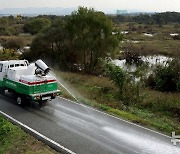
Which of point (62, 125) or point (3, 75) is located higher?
point (3, 75)

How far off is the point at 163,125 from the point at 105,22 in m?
18.7

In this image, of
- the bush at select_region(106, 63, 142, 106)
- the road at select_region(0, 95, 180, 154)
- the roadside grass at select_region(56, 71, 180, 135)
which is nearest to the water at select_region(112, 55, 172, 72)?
the bush at select_region(106, 63, 142, 106)

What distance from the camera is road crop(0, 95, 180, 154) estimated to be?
1237 cm

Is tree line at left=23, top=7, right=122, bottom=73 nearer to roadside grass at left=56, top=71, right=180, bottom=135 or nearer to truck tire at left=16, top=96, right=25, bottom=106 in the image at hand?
roadside grass at left=56, top=71, right=180, bottom=135

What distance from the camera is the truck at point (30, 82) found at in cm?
1742

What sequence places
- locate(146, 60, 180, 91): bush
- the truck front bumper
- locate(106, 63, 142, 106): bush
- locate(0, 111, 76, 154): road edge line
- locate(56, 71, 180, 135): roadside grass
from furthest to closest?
locate(146, 60, 180, 91): bush → locate(106, 63, 142, 106): bush → the truck front bumper → locate(56, 71, 180, 135): roadside grass → locate(0, 111, 76, 154): road edge line

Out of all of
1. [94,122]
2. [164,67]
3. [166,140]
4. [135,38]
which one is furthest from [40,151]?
[135,38]

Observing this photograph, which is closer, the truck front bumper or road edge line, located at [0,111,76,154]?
road edge line, located at [0,111,76,154]

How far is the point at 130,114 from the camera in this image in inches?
666

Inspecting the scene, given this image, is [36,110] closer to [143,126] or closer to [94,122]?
[94,122]

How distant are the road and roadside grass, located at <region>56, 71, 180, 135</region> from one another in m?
0.70

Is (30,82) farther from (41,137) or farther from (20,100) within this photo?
(41,137)

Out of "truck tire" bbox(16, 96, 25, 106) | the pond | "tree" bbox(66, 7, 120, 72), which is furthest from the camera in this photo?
"tree" bbox(66, 7, 120, 72)

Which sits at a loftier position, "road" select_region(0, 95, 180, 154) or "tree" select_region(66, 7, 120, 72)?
"tree" select_region(66, 7, 120, 72)
